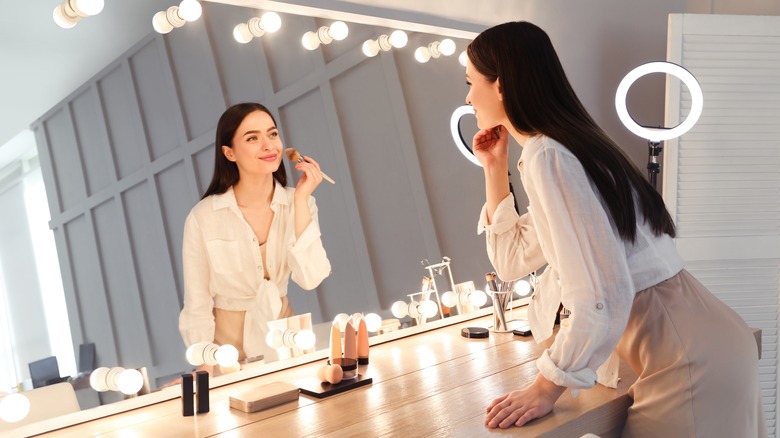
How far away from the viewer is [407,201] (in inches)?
84.5

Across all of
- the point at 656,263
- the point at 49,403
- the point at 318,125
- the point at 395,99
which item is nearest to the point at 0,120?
the point at 49,403

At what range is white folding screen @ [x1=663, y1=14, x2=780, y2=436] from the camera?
2.66 meters

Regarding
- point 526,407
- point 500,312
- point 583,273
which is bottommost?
point 526,407

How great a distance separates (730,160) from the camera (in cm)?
269

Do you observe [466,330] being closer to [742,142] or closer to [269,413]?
[269,413]

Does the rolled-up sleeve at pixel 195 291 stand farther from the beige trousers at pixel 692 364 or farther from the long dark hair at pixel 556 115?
the beige trousers at pixel 692 364

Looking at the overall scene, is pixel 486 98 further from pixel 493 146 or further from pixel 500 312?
pixel 500 312

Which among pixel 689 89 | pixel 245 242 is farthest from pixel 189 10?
pixel 689 89

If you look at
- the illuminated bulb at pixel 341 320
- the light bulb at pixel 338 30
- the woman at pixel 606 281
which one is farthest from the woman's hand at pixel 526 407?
the light bulb at pixel 338 30

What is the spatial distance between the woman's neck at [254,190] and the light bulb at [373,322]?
461mm

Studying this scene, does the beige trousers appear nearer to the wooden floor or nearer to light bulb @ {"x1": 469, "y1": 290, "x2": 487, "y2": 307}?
the wooden floor

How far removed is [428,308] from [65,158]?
1121mm

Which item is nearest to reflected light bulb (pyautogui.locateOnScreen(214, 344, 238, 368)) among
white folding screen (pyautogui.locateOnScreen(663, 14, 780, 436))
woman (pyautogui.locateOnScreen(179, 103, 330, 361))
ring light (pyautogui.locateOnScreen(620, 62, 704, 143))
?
woman (pyautogui.locateOnScreen(179, 103, 330, 361))

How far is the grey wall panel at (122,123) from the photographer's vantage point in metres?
1.55
